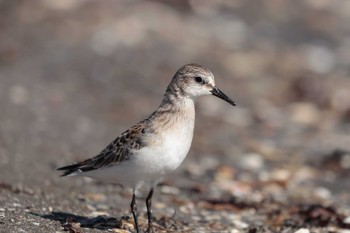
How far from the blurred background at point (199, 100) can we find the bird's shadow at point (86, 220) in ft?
0.86

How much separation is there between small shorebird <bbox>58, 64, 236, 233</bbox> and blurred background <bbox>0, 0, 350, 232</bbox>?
846mm

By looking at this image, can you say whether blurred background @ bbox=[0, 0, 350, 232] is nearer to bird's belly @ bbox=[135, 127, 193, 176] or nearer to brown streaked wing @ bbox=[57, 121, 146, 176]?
brown streaked wing @ bbox=[57, 121, 146, 176]

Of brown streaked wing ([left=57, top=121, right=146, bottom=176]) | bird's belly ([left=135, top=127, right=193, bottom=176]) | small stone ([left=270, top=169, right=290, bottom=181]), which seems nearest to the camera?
bird's belly ([left=135, top=127, right=193, bottom=176])

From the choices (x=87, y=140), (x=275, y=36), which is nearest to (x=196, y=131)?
(x=87, y=140)

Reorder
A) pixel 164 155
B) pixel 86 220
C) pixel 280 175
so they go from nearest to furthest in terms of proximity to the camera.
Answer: pixel 164 155 → pixel 86 220 → pixel 280 175

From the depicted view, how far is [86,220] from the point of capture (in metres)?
7.31

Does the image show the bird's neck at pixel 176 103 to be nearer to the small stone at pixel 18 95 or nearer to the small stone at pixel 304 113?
the small stone at pixel 18 95

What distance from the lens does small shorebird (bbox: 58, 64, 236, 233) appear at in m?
6.79

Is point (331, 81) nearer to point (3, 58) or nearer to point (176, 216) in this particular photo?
point (3, 58)

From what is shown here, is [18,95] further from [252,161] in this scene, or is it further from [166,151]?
[166,151]

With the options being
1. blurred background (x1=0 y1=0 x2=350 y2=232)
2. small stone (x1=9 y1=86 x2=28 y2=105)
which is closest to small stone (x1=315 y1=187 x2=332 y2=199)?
blurred background (x1=0 y1=0 x2=350 y2=232)

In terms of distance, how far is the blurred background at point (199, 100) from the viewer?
9.97m

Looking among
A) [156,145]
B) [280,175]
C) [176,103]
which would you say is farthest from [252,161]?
[156,145]

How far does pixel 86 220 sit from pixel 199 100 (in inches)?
258
